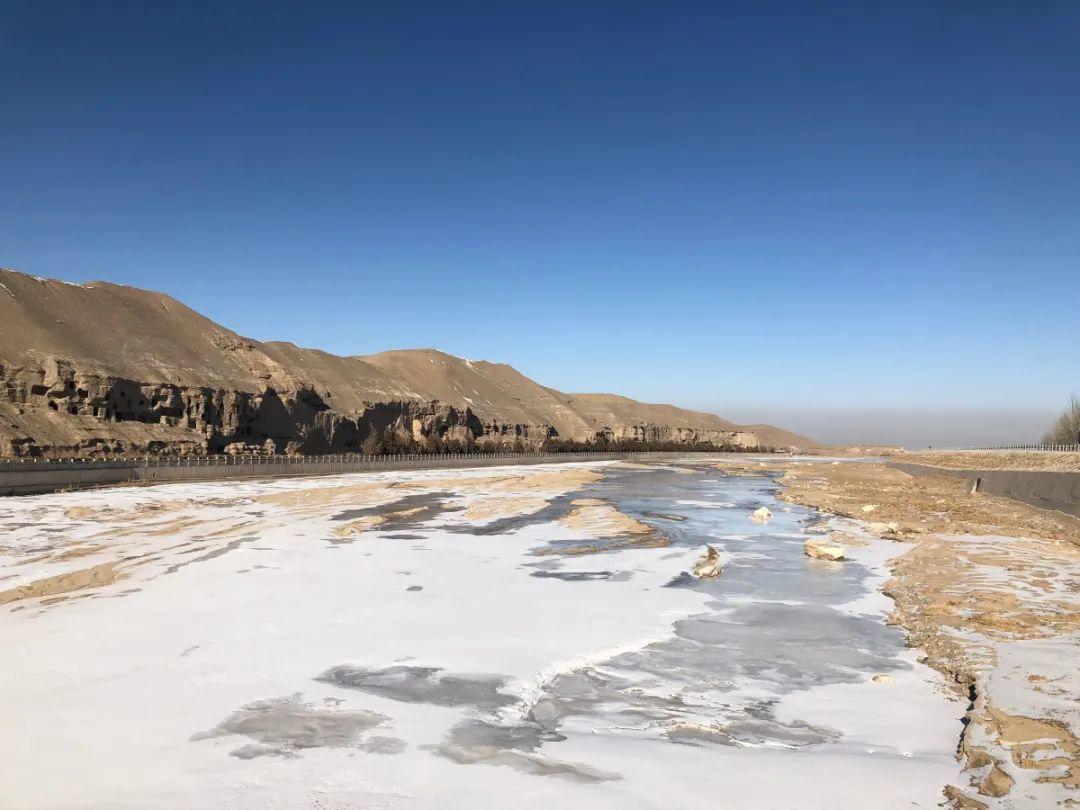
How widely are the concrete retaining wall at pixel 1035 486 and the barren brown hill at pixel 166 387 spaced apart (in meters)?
55.7

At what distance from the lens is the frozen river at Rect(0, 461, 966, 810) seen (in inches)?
216

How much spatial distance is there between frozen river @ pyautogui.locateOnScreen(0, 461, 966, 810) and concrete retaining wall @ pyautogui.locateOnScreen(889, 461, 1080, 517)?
658 inches

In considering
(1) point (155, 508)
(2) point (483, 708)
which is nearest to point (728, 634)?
(2) point (483, 708)

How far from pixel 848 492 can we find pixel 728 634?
32328 mm

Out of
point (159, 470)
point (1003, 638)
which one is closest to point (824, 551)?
point (1003, 638)

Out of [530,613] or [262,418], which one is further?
[262,418]

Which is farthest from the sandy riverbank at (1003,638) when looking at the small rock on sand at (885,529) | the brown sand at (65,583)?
the brown sand at (65,583)

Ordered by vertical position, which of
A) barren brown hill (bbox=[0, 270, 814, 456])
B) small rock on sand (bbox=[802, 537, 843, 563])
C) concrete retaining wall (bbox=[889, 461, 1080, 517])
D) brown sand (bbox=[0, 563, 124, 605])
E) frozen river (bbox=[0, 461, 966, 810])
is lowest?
brown sand (bbox=[0, 563, 124, 605])

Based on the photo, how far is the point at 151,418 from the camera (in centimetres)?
5681

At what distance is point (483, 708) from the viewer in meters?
7.12

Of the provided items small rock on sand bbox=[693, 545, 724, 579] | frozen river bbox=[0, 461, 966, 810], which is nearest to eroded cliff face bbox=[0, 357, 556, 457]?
frozen river bbox=[0, 461, 966, 810]

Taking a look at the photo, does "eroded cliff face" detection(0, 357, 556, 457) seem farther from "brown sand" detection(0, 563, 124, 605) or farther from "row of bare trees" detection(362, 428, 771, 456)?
"brown sand" detection(0, 563, 124, 605)

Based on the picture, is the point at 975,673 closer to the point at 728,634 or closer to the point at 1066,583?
the point at 728,634

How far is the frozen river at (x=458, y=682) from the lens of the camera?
216 inches
